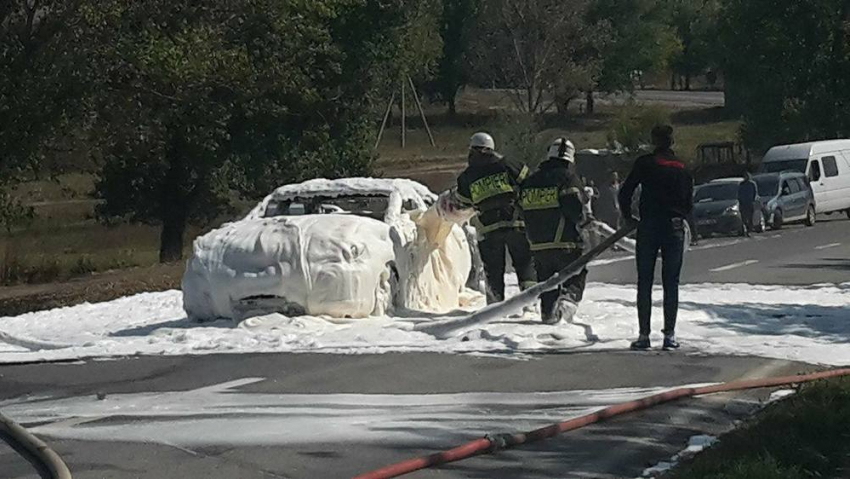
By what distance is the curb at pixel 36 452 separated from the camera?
23.3 ft

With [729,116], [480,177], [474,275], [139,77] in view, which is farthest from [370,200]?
[729,116]

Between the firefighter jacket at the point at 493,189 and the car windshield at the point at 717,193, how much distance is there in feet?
76.2

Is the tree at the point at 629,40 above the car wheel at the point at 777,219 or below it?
above

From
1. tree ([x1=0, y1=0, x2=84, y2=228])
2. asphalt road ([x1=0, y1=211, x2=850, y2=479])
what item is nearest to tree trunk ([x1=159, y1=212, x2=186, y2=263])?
tree ([x1=0, y1=0, x2=84, y2=228])

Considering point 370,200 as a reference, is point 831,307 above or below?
below

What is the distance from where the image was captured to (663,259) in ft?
41.5

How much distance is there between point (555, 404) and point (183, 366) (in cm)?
332

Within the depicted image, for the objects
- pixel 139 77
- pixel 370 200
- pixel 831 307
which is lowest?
pixel 831 307

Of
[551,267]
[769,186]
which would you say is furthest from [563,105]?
[551,267]

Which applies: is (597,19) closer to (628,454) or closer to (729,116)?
(729,116)

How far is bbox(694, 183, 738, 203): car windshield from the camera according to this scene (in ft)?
122

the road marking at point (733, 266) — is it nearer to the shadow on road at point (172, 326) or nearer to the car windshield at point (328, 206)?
the car windshield at point (328, 206)

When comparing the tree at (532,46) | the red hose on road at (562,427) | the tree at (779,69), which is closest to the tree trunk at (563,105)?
the tree at (532,46)

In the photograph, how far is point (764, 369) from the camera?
11.5 m
